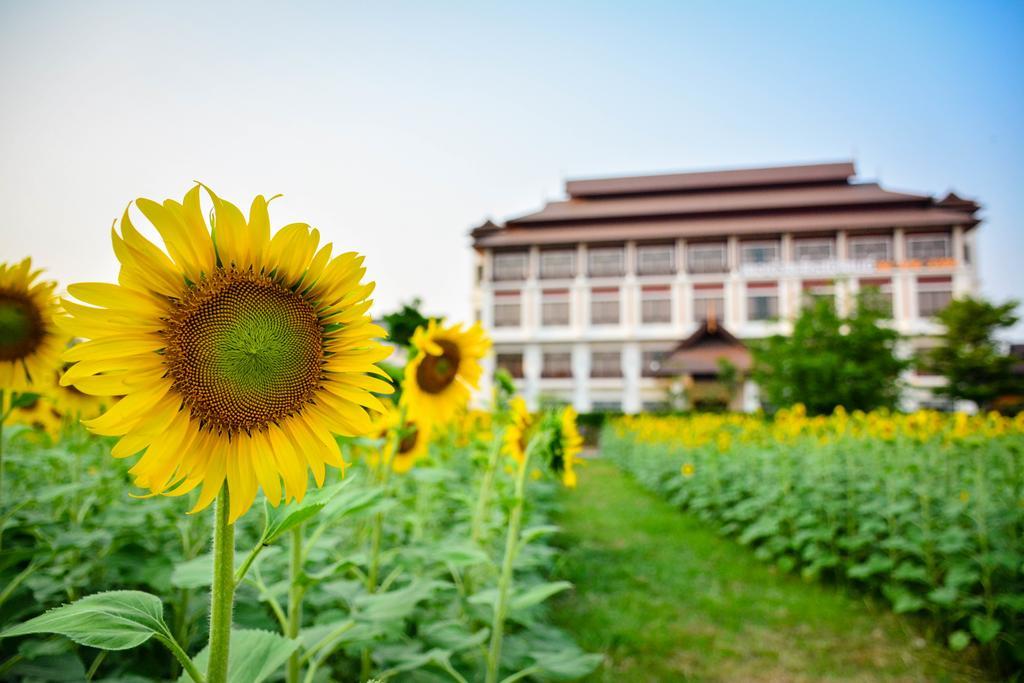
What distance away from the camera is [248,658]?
3.19ft

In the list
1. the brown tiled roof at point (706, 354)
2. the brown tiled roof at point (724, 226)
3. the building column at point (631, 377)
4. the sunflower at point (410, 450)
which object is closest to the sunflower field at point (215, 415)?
the sunflower at point (410, 450)

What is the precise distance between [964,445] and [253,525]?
390 centimetres

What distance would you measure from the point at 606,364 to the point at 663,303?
14.1ft

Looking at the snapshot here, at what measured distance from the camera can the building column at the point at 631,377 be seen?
3161cm

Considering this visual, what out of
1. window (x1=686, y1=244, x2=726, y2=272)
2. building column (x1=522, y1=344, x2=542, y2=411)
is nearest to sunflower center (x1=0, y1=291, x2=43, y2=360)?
building column (x1=522, y1=344, x2=542, y2=411)

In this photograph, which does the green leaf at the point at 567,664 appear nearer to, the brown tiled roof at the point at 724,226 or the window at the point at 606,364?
the window at the point at 606,364

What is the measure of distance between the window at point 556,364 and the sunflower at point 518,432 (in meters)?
30.3

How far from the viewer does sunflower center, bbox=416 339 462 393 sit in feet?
7.06

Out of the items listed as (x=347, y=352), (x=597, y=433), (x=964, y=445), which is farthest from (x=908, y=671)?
(x=597, y=433)

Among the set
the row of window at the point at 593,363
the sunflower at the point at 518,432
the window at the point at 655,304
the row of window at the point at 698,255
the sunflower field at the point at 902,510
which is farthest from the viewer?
the window at the point at 655,304

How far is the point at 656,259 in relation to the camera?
109 feet

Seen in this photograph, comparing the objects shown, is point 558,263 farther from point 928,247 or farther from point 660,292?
point 928,247

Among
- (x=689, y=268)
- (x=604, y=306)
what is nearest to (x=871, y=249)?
(x=689, y=268)

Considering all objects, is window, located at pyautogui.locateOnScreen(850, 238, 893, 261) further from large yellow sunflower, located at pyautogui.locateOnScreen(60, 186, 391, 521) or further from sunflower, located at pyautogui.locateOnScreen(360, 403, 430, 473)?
large yellow sunflower, located at pyautogui.locateOnScreen(60, 186, 391, 521)
